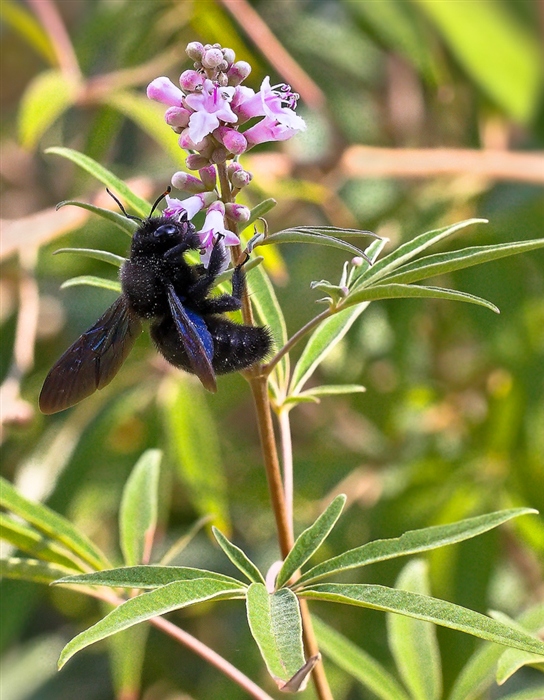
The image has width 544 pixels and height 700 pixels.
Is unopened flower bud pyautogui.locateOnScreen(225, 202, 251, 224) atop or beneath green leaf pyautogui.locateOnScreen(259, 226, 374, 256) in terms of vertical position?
atop

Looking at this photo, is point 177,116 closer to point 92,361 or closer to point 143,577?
point 92,361

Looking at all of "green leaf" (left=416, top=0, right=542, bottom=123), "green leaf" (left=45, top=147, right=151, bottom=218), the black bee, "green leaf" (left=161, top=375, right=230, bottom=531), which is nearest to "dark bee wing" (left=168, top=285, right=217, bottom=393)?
the black bee

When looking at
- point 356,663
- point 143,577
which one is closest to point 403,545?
point 143,577

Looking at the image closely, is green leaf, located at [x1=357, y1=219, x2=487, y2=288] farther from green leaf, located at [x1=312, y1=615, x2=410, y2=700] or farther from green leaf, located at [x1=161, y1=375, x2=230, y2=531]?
green leaf, located at [x1=161, y1=375, x2=230, y2=531]

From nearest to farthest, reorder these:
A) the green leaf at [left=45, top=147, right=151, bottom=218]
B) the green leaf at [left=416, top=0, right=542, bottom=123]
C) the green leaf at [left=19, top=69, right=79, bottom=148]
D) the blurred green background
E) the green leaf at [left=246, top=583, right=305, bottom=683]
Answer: the green leaf at [left=246, top=583, right=305, bottom=683] → the green leaf at [left=45, top=147, right=151, bottom=218] → the green leaf at [left=19, top=69, right=79, bottom=148] → the blurred green background → the green leaf at [left=416, top=0, right=542, bottom=123]

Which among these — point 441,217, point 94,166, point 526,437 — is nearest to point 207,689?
point 526,437

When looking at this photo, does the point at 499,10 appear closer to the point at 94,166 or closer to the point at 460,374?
the point at 460,374
